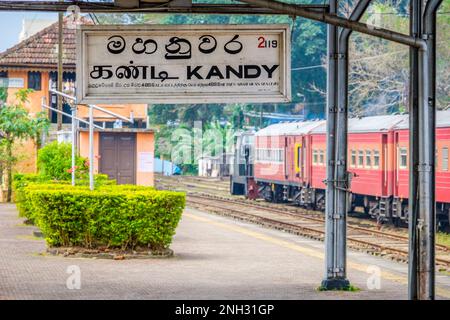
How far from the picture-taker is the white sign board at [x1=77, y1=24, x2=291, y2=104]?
43.6 ft

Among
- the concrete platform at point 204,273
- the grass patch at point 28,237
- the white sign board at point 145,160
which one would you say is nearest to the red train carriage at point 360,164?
the concrete platform at point 204,273

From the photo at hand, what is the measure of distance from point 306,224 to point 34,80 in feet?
84.6

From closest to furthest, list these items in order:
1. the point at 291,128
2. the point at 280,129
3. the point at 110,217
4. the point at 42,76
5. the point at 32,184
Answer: the point at 110,217 → the point at 32,184 → the point at 291,128 → the point at 280,129 → the point at 42,76

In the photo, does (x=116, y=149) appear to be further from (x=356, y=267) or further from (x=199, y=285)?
(x=199, y=285)

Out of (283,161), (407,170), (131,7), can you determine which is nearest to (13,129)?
(283,161)

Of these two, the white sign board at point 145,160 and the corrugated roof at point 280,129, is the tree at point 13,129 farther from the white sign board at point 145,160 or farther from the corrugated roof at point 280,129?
the corrugated roof at point 280,129

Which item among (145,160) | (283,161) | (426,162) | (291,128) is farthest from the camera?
(291,128)

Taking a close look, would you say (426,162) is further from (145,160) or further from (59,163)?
(145,160)

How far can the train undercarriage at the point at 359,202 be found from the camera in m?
30.3

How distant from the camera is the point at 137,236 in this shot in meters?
19.2

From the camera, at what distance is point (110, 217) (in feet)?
62.3
